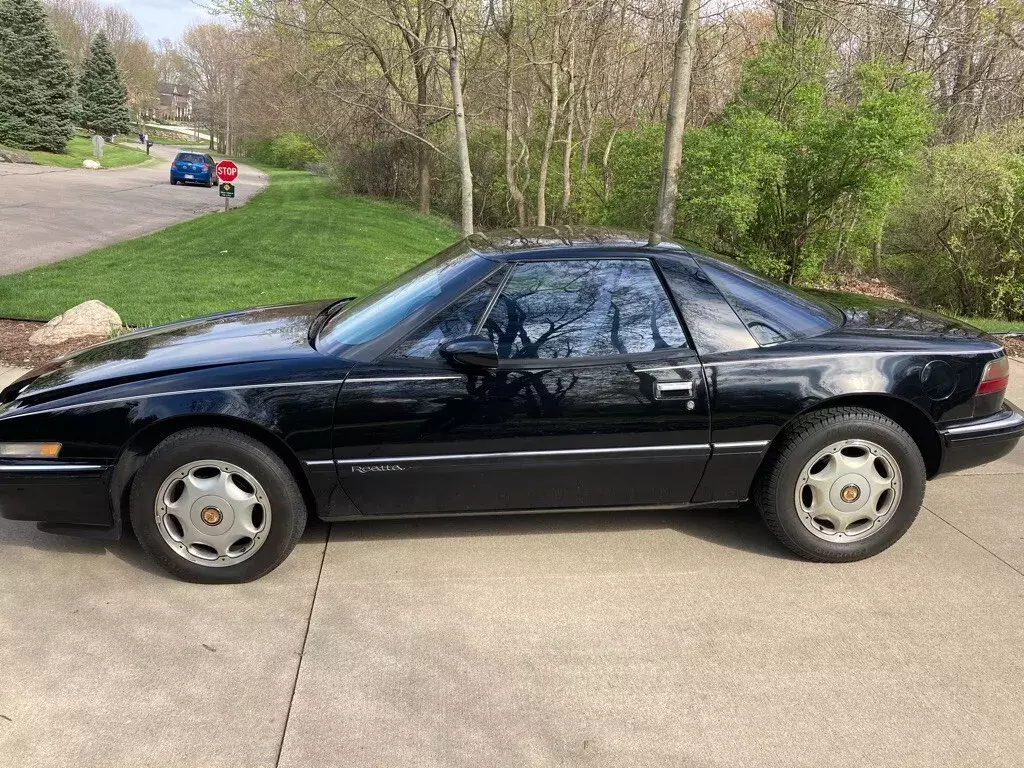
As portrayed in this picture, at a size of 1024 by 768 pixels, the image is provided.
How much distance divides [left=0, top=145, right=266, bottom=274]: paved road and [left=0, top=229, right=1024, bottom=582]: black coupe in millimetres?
9621

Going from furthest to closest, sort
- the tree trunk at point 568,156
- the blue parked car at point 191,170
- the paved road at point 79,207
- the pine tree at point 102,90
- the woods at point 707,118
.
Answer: the pine tree at point 102,90, the blue parked car at point 191,170, the tree trunk at point 568,156, the paved road at point 79,207, the woods at point 707,118

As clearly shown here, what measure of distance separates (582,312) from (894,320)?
1.61 metres

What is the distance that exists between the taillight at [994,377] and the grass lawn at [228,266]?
23.4ft

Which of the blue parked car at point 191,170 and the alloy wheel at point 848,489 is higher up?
the blue parked car at point 191,170

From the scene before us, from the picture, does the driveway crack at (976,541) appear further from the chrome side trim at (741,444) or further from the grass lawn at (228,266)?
the grass lawn at (228,266)

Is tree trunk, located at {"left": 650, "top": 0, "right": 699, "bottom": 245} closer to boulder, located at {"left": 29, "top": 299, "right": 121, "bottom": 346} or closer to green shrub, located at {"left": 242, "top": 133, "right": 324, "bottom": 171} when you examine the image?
boulder, located at {"left": 29, "top": 299, "right": 121, "bottom": 346}

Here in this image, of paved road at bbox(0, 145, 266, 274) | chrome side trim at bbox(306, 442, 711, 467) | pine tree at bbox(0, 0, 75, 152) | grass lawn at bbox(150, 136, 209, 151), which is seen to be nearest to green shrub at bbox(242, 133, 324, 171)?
pine tree at bbox(0, 0, 75, 152)

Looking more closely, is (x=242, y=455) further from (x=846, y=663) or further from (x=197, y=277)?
(x=197, y=277)

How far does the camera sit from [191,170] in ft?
102

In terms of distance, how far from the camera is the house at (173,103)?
11100 centimetres

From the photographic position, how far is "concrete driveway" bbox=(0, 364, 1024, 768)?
241 centimetres

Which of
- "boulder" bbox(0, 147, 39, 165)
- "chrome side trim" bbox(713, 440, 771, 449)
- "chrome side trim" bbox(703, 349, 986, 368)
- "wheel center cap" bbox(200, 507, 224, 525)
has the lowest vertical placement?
"wheel center cap" bbox(200, 507, 224, 525)

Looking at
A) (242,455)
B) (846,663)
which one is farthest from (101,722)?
(846,663)

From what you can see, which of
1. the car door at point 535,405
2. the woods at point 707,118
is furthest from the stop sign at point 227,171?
the car door at point 535,405
